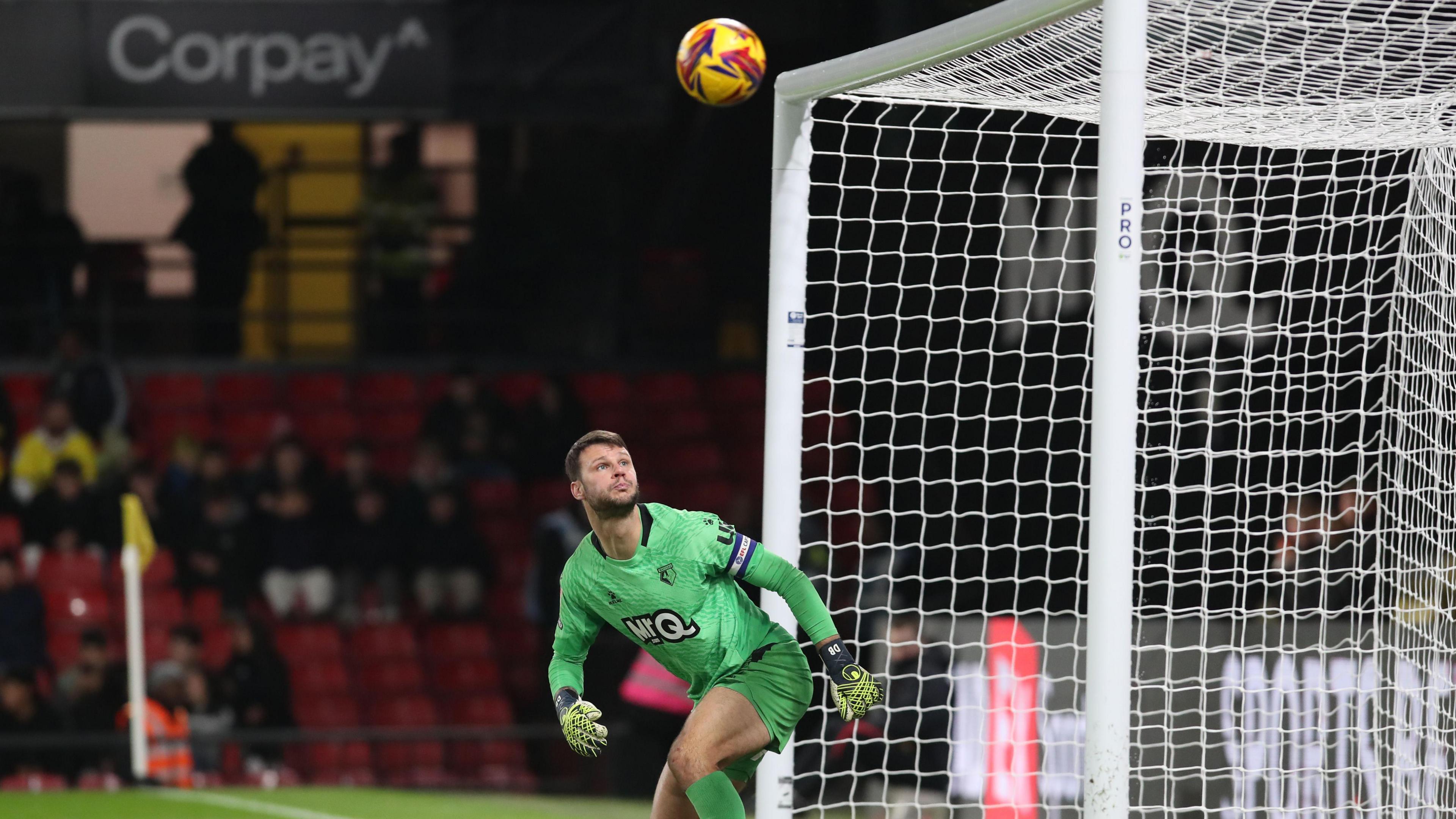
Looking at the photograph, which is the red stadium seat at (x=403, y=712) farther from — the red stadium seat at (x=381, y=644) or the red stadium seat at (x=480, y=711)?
the red stadium seat at (x=381, y=644)

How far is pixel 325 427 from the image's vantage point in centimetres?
1563

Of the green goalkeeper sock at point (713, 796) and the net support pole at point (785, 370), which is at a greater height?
the net support pole at point (785, 370)

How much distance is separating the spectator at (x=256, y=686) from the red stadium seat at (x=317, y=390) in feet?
11.1

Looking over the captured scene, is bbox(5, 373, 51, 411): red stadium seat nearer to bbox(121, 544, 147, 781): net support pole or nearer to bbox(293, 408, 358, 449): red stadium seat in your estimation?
bbox(293, 408, 358, 449): red stadium seat

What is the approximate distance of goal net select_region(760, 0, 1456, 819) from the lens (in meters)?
6.70

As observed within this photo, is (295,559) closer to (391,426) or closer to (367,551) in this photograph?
(367,551)

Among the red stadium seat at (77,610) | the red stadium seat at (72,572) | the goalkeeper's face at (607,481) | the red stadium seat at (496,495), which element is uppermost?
the goalkeeper's face at (607,481)

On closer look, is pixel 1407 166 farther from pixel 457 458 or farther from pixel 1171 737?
pixel 457 458

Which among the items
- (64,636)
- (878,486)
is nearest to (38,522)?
(64,636)

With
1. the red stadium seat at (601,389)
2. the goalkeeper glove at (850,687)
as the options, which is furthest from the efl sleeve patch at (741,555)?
the red stadium seat at (601,389)

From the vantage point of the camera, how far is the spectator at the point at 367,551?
13.7m

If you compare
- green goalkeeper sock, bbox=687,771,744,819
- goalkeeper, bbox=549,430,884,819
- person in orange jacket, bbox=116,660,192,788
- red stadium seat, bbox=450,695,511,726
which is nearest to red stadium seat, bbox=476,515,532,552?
red stadium seat, bbox=450,695,511,726

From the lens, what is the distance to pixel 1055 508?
11.5 metres

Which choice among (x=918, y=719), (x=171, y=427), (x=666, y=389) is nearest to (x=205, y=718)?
(x=171, y=427)
